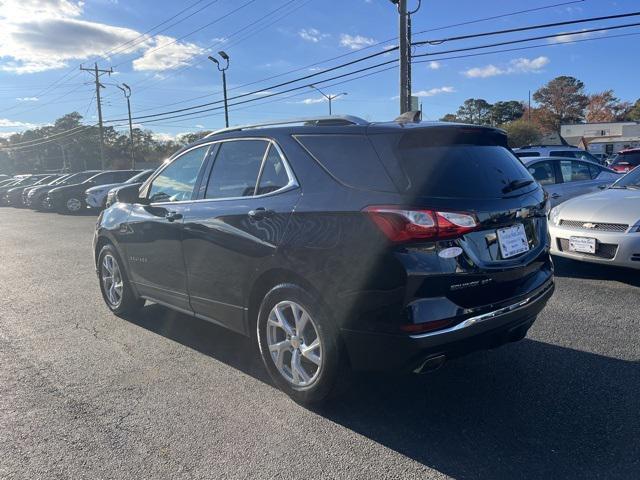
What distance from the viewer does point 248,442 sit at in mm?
2967

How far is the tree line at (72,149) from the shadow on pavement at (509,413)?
8637cm

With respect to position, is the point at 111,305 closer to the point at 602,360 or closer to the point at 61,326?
the point at 61,326

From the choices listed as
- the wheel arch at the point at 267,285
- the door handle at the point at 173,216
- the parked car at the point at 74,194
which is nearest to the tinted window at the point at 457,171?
the wheel arch at the point at 267,285

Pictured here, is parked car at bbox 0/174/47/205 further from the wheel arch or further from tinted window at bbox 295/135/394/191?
tinted window at bbox 295/135/394/191

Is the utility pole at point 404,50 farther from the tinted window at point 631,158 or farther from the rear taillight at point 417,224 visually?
the rear taillight at point 417,224

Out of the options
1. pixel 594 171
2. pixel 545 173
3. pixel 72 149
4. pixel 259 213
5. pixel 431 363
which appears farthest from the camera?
pixel 72 149

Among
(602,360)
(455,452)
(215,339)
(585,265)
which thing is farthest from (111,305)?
(585,265)

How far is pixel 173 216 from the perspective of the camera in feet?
14.1

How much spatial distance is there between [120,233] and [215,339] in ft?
4.85

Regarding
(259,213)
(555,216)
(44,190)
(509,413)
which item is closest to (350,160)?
(259,213)

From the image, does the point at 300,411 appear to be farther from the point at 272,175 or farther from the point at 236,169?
the point at 236,169

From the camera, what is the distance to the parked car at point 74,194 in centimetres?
2109

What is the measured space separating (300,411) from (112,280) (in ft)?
10.3

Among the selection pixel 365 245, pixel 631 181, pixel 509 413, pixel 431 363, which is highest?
pixel 631 181
